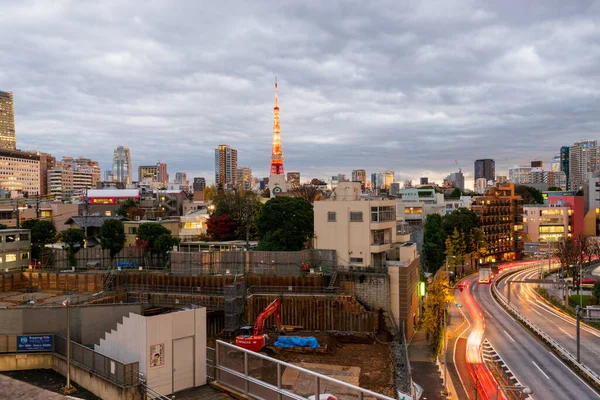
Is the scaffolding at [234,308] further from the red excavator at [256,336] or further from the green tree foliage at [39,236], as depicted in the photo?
the green tree foliage at [39,236]

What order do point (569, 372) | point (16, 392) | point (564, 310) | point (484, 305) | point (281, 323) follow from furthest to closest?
point (484, 305) → point (564, 310) → point (281, 323) → point (569, 372) → point (16, 392)

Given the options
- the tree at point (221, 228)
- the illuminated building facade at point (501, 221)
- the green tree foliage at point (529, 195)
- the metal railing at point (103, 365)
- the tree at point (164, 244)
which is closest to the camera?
the metal railing at point (103, 365)

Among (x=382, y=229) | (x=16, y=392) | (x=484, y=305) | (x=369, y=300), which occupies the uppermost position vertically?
(x=382, y=229)

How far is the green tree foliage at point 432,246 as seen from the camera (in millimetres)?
63031

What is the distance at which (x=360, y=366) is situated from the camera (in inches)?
1077

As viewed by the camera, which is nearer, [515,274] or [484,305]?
[484,305]

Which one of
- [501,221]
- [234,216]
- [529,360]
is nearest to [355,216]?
[529,360]

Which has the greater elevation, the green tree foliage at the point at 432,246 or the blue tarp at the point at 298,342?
the green tree foliage at the point at 432,246

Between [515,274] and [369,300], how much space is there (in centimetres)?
4838

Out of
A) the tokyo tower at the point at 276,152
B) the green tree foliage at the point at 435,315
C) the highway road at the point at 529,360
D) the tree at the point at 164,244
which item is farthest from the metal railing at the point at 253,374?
the tokyo tower at the point at 276,152

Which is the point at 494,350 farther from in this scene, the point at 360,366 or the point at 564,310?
the point at 564,310

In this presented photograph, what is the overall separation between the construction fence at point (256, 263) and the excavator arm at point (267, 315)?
16.8 feet

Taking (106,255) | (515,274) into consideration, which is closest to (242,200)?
(106,255)

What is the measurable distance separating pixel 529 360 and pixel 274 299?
1900cm
